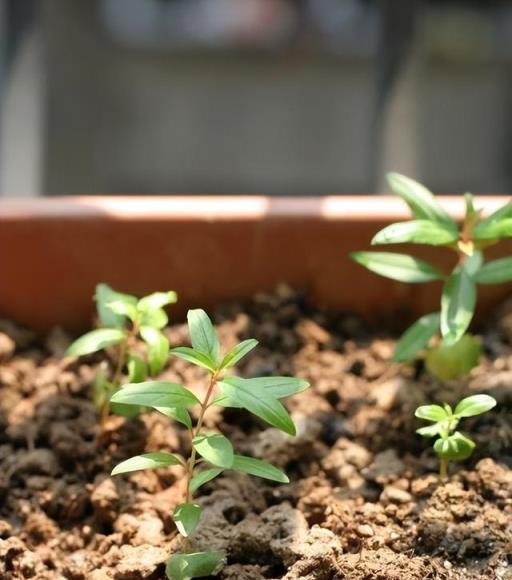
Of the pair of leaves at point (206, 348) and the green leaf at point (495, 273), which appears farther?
the green leaf at point (495, 273)

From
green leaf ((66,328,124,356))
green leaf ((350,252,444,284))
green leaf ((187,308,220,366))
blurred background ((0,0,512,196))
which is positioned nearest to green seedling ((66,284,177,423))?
green leaf ((66,328,124,356))

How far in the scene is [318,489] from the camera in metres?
0.87

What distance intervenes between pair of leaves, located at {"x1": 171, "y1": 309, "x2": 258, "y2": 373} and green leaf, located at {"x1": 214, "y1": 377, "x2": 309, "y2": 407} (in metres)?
0.02

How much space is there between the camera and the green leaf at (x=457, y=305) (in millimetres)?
875

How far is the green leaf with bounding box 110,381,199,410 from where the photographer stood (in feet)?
2.43

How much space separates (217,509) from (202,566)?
93 millimetres

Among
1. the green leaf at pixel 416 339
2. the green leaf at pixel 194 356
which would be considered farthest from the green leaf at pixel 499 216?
the green leaf at pixel 194 356

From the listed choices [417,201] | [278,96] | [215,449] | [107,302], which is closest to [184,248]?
[107,302]

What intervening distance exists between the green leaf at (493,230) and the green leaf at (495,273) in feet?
0.12

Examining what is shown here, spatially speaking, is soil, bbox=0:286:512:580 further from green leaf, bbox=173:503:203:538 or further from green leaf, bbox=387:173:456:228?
green leaf, bbox=387:173:456:228

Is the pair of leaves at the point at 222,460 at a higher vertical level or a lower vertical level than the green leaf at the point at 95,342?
lower

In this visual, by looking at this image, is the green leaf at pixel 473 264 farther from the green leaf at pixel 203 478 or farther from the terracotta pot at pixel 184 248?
the green leaf at pixel 203 478

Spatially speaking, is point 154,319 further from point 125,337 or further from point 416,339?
point 416,339

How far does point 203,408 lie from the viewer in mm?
772
